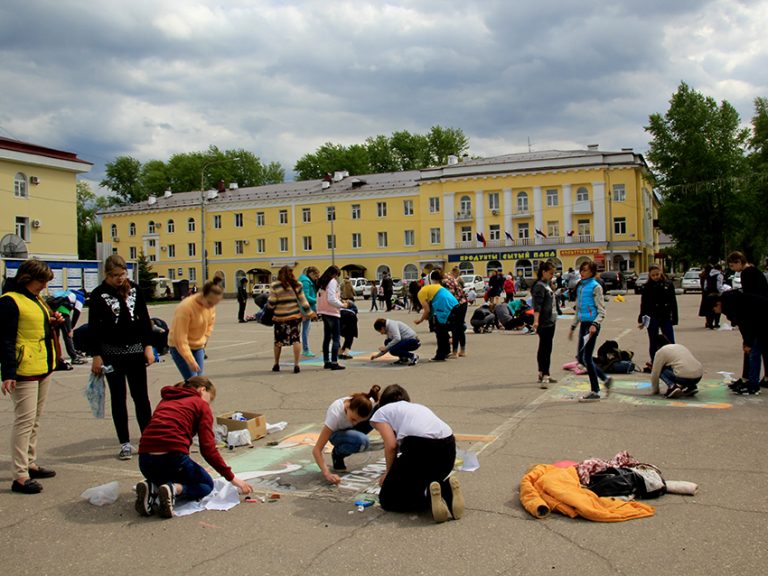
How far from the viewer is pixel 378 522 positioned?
462 cm

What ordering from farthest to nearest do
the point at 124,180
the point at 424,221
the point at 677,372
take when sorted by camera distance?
the point at 124,180 → the point at 424,221 → the point at 677,372

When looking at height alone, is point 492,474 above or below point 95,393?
below

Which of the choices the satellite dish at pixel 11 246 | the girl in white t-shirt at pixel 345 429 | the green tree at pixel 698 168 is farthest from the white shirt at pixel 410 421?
the green tree at pixel 698 168

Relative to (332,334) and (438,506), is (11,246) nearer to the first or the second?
(332,334)

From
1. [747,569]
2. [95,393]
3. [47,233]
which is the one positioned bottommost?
[747,569]

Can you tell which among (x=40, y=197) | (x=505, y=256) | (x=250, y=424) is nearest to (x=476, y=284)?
(x=505, y=256)

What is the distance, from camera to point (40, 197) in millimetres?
45250

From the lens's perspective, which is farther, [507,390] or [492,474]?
[507,390]

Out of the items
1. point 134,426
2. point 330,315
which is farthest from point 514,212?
point 134,426

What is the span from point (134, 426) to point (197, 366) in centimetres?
143

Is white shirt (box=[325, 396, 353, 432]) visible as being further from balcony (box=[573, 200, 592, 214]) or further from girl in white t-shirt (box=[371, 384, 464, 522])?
balcony (box=[573, 200, 592, 214])

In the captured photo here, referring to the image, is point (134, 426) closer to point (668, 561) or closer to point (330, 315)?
point (330, 315)

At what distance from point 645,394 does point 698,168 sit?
54.1 meters

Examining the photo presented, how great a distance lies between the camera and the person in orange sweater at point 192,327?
7199 mm
